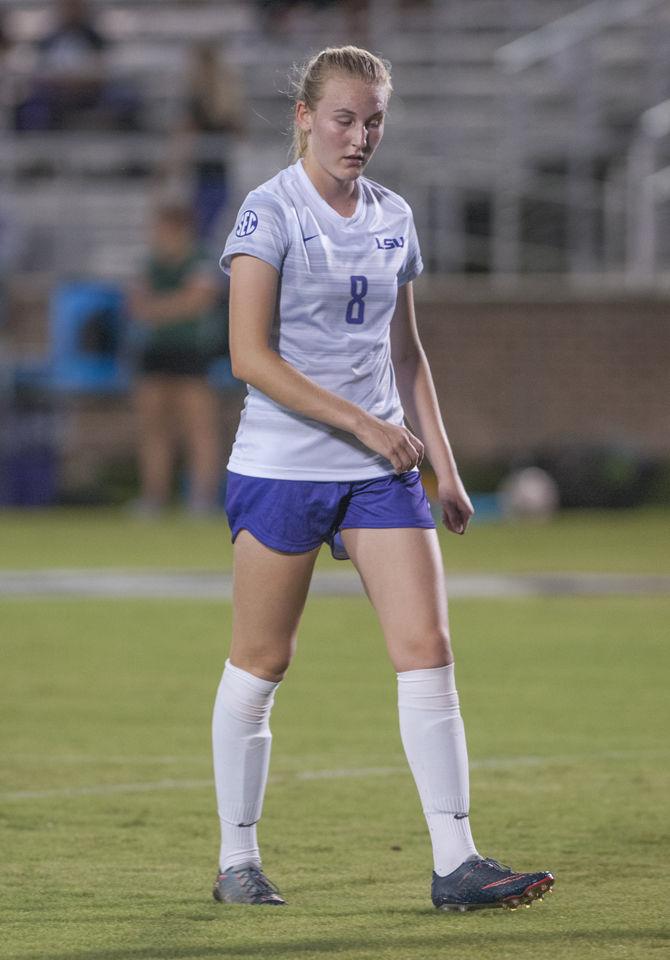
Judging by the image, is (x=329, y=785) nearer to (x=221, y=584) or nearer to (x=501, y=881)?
(x=501, y=881)

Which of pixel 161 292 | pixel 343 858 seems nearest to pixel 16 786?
pixel 343 858

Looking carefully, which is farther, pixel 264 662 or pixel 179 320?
pixel 179 320

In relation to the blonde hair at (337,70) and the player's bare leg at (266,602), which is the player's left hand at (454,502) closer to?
the player's bare leg at (266,602)

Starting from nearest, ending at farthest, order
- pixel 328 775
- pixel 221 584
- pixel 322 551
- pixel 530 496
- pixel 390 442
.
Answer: pixel 390 442 → pixel 328 775 → pixel 221 584 → pixel 322 551 → pixel 530 496

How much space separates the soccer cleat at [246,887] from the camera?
190 inches

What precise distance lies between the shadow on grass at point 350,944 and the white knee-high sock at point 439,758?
0.22 meters

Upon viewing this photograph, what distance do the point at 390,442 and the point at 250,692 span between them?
73 centimetres

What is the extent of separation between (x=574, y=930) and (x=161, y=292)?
14.3 meters

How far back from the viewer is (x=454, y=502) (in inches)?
195

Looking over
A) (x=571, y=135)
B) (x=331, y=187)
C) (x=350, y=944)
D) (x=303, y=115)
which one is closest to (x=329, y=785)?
(x=350, y=944)

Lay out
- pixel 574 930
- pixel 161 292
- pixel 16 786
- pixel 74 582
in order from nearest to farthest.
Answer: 1. pixel 574 930
2. pixel 16 786
3. pixel 74 582
4. pixel 161 292

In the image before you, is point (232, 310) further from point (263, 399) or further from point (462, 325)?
point (462, 325)

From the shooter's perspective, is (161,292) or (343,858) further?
(161,292)

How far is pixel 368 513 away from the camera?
15.7 ft
